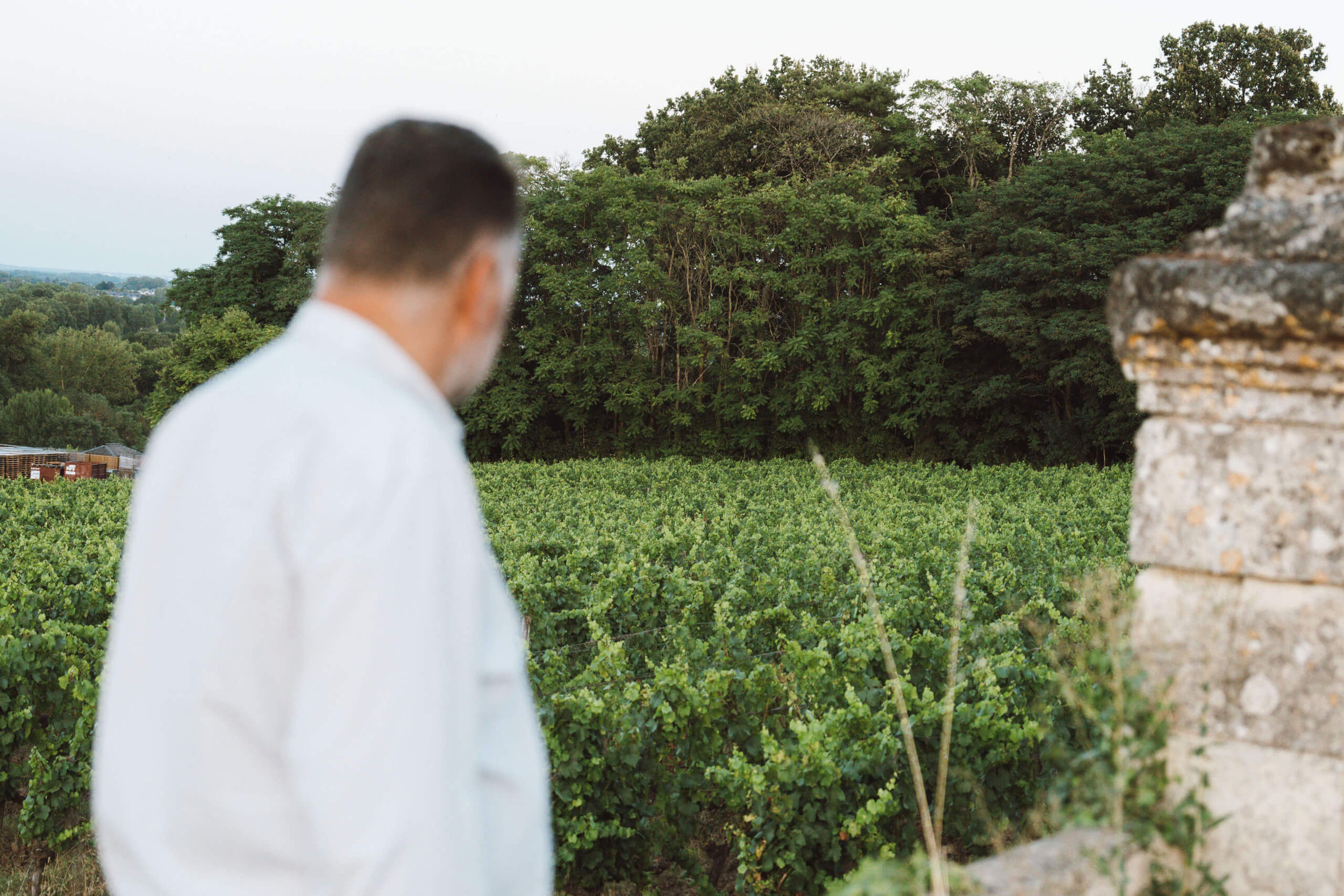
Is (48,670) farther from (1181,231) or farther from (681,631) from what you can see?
(1181,231)

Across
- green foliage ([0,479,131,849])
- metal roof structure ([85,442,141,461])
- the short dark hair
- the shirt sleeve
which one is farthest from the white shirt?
metal roof structure ([85,442,141,461])

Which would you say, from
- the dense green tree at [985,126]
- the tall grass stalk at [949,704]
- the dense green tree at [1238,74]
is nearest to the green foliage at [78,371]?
the dense green tree at [985,126]

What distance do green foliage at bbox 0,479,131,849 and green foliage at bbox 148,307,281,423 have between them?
24860mm

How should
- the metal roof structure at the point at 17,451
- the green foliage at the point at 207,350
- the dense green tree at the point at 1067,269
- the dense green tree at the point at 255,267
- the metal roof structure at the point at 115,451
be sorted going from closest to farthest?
the dense green tree at the point at 1067,269, the green foliage at the point at 207,350, the dense green tree at the point at 255,267, the metal roof structure at the point at 17,451, the metal roof structure at the point at 115,451

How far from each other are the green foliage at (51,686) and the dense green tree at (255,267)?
96.8 feet

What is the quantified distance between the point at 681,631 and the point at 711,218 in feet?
90.1

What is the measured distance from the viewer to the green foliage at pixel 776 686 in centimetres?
475

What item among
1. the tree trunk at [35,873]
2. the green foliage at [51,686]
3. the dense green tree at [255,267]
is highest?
the dense green tree at [255,267]

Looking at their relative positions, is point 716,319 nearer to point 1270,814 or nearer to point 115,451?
point 1270,814

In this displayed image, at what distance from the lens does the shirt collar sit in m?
1.24

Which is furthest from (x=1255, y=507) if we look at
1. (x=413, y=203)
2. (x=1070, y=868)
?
(x=413, y=203)

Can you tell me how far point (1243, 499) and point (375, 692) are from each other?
72.7 inches

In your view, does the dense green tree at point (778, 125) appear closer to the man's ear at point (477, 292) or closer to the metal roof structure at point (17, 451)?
the metal roof structure at point (17, 451)

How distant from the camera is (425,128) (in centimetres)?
130
